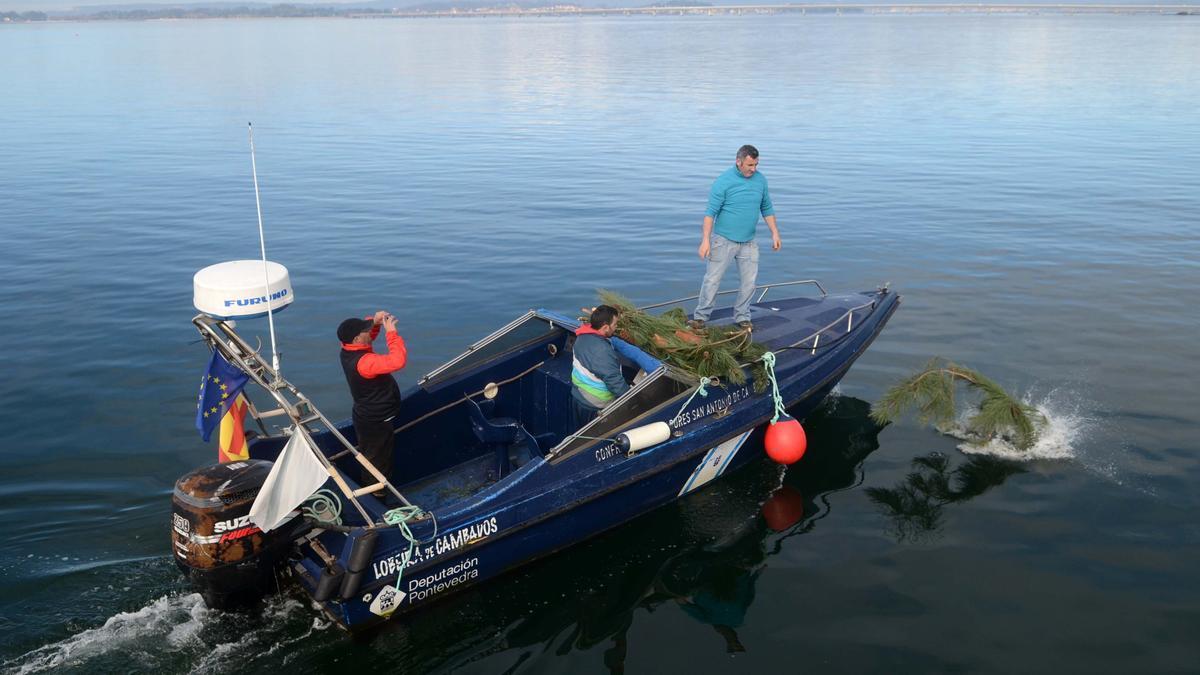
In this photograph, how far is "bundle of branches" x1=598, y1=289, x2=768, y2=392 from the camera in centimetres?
822

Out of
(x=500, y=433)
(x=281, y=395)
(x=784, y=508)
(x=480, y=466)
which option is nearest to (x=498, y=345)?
(x=500, y=433)

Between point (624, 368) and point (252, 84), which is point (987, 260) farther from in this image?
point (252, 84)

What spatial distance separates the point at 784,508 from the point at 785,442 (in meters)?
0.72

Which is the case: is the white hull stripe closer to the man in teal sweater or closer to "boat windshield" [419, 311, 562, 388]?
the man in teal sweater

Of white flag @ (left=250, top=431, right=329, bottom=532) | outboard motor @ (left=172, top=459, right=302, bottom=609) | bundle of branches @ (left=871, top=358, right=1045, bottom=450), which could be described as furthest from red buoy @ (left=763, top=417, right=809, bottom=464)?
outboard motor @ (left=172, top=459, right=302, bottom=609)

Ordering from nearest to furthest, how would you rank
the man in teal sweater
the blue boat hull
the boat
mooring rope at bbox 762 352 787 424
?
1. the boat
2. the blue boat hull
3. mooring rope at bbox 762 352 787 424
4. the man in teal sweater

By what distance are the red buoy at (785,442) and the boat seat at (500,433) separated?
219 centimetres

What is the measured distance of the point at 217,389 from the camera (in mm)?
7039

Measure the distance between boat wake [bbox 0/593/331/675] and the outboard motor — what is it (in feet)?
0.85

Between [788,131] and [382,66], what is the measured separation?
136ft

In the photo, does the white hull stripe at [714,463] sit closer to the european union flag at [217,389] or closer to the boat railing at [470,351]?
the boat railing at [470,351]

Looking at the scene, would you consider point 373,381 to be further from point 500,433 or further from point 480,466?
point 480,466

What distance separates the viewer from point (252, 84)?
46.4m

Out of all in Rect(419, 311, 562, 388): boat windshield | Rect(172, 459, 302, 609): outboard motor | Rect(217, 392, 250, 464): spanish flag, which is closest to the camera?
Rect(172, 459, 302, 609): outboard motor
